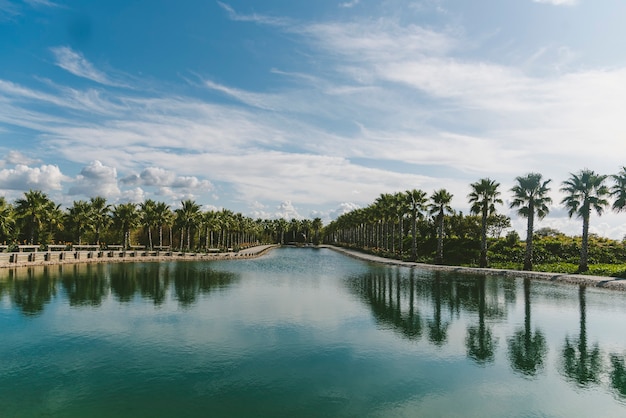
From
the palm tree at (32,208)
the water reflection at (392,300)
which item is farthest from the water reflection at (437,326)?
the palm tree at (32,208)

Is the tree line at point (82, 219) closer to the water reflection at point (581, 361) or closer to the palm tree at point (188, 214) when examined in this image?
the palm tree at point (188, 214)

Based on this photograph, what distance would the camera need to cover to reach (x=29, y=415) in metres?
11.3

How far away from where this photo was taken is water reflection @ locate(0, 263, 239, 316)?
93.1 feet

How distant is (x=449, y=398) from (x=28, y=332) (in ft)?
61.3

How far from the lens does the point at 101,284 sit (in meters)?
35.8

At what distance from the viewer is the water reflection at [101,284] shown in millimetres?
28391

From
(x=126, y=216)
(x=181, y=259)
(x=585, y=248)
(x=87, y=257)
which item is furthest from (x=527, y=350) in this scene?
(x=126, y=216)

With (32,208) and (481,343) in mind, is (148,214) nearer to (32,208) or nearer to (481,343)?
(32,208)

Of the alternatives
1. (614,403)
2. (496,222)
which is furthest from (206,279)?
(496,222)

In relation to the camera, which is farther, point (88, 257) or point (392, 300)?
point (88, 257)

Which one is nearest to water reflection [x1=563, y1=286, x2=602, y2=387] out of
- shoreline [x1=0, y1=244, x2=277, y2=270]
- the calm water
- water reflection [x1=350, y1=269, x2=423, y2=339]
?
the calm water

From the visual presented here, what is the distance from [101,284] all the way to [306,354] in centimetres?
2576

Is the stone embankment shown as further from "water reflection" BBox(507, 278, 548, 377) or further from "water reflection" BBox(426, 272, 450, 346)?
"water reflection" BBox(507, 278, 548, 377)

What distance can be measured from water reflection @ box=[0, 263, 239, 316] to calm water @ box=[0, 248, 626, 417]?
32 cm
